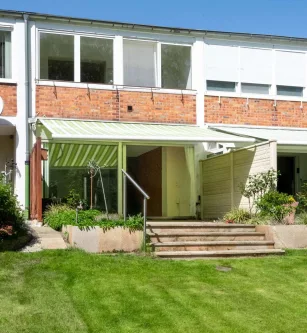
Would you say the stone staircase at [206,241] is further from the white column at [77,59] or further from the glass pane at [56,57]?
the glass pane at [56,57]

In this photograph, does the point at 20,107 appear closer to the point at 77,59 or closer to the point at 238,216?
the point at 77,59

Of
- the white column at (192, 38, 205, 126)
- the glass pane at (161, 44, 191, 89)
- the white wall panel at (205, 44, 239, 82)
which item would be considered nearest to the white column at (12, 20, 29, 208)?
the glass pane at (161, 44, 191, 89)

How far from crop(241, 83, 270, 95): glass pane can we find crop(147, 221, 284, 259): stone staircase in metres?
7.50

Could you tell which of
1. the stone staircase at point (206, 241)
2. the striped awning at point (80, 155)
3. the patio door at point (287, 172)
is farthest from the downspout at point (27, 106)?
the patio door at point (287, 172)

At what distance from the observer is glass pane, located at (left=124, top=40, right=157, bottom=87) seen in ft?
69.7

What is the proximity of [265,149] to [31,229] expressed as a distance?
789 cm

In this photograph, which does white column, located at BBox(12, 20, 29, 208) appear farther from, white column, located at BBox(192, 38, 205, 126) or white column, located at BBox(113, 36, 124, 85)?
white column, located at BBox(192, 38, 205, 126)

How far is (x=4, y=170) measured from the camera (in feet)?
66.8

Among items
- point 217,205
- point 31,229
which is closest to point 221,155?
point 217,205

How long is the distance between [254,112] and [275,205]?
6.54 metres

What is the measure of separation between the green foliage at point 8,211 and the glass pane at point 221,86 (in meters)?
10.2

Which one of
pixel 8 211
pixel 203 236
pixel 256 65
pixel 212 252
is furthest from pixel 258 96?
pixel 8 211

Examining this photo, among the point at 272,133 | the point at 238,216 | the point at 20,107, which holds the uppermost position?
the point at 20,107

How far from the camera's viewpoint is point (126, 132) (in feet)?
Result: 59.6
